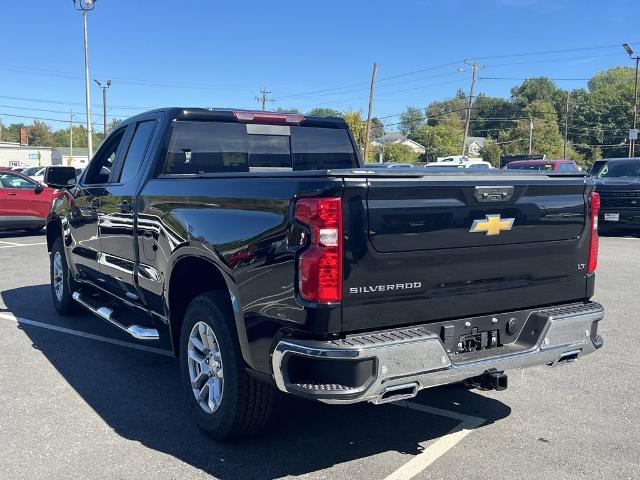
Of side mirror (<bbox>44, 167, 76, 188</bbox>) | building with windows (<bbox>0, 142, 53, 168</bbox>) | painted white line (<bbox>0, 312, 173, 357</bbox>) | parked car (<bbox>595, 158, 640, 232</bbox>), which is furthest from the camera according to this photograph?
building with windows (<bbox>0, 142, 53, 168</bbox>)

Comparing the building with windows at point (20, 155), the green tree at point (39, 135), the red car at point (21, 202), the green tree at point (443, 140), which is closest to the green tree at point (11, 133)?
the green tree at point (39, 135)

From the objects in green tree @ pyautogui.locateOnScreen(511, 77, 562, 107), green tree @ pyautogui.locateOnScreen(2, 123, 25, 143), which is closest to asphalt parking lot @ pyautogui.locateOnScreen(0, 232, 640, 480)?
green tree @ pyautogui.locateOnScreen(511, 77, 562, 107)

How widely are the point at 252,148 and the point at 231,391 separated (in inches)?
92.0

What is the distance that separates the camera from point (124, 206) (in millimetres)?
5051

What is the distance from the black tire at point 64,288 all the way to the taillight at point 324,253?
4.49 meters

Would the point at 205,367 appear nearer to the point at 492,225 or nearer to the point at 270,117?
the point at 492,225

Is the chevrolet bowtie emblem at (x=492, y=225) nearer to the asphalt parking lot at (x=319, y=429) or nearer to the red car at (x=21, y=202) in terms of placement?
the asphalt parking lot at (x=319, y=429)

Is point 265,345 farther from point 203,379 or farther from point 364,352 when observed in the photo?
point 203,379

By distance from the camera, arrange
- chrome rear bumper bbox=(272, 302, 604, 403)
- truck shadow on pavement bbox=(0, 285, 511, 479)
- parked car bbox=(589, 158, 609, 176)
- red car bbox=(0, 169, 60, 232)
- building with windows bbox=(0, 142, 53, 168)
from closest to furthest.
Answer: chrome rear bumper bbox=(272, 302, 604, 403) → truck shadow on pavement bbox=(0, 285, 511, 479) → red car bbox=(0, 169, 60, 232) → parked car bbox=(589, 158, 609, 176) → building with windows bbox=(0, 142, 53, 168)

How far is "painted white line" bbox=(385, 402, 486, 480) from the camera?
140 inches

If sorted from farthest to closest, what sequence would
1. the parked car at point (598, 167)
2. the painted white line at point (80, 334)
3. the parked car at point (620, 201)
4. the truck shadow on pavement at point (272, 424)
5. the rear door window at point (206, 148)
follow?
the parked car at point (598, 167)
the parked car at point (620, 201)
the painted white line at point (80, 334)
the rear door window at point (206, 148)
the truck shadow on pavement at point (272, 424)

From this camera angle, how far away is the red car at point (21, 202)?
15.7m

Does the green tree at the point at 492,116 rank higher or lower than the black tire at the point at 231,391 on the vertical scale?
higher

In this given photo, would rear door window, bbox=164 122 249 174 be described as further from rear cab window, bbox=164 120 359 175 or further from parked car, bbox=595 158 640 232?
parked car, bbox=595 158 640 232
